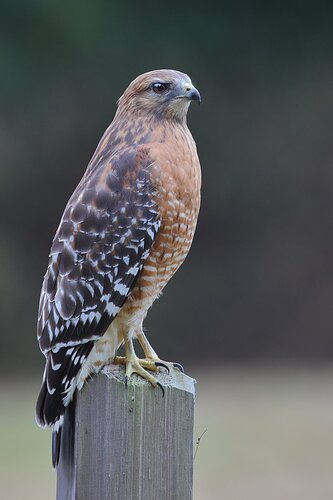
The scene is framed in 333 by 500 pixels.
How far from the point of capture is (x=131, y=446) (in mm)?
2469

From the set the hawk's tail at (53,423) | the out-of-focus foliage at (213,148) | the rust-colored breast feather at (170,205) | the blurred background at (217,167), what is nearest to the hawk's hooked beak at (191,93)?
the rust-colored breast feather at (170,205)

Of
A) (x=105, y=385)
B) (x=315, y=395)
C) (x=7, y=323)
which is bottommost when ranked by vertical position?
(x=105, y=385)

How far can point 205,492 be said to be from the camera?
8250 millimetres

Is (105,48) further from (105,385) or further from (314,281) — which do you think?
(105,385)

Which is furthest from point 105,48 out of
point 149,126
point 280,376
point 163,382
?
point 163,382

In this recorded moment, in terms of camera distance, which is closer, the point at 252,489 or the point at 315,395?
the point at 252,489

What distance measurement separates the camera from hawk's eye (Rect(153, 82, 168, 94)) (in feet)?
11.3

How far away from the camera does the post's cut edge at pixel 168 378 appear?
8.59ft

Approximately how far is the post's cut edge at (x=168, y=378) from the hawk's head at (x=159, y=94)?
87 cm

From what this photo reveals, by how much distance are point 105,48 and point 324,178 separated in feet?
11.9

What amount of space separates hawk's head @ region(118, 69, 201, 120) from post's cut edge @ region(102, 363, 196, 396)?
87 cm

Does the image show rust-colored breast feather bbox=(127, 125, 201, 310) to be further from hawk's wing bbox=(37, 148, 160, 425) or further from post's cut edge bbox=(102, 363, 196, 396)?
post's cut edge bbox=(102, 363, 196, 396)

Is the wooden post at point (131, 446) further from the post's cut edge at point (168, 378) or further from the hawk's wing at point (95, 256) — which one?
the hawk's wing at point (95, 256)

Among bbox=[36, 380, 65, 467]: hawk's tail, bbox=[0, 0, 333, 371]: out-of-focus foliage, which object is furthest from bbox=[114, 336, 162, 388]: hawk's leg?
bbox=[0, 0, 333, 371]: out-of-focus foliage
